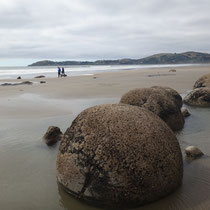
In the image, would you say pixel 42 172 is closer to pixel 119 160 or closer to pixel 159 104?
pixel 119 160

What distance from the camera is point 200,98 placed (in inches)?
398

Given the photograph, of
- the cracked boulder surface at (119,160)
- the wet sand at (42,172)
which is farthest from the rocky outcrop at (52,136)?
the cracked boulder surface at (119,160)

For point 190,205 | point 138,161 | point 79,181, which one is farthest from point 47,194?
point 190,205

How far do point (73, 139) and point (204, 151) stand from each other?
2.70 meters

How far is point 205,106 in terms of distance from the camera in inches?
391

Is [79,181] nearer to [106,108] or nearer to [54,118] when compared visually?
[106,108]

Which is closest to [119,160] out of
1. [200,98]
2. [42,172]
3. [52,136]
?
[42,172]

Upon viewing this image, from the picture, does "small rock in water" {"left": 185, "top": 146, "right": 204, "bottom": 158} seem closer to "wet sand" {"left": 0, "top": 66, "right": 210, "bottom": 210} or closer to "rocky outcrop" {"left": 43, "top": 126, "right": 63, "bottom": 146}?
"wet sand" {"left": 0, "top": 66, "right": 210, "bottom": 210}

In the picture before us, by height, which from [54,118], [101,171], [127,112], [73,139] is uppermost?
[127,112]

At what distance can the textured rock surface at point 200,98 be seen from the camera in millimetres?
9992

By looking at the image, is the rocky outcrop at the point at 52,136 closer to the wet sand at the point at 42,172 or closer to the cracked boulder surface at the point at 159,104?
the wet sand at the point at 42,172

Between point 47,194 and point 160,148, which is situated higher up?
point 160,148

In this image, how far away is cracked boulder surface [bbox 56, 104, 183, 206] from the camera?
338 centimetres

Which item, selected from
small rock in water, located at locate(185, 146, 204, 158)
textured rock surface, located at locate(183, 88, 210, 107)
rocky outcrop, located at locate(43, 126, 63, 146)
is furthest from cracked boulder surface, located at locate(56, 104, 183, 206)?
textured rock surface, located at locate(183, 88, 210, 107)
